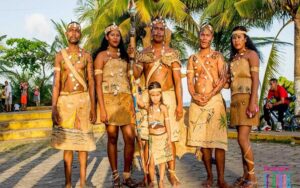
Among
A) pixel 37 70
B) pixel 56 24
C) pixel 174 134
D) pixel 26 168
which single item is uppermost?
pixel 56 24

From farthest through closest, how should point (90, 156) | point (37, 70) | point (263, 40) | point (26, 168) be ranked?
point (37, 70)
point (263, 40)
point (90, 156)
point (26, 168)

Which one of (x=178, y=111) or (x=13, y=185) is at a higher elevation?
(x=178, y=111)

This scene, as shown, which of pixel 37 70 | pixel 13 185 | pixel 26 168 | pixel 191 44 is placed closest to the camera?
pixel 13 185

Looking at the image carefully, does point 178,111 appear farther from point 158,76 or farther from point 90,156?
point 90,156

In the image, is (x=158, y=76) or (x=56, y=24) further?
(x=56, y=24)

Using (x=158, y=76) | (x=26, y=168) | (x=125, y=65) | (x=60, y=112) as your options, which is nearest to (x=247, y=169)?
(x=158, y=76)

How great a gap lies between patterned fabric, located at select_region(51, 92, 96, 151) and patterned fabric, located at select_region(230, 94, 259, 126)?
6.14 ft

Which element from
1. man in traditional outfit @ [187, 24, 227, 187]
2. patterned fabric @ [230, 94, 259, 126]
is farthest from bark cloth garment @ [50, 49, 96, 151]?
patterned fabric @ [230, 94, 259, 126]

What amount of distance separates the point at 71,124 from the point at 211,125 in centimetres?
174

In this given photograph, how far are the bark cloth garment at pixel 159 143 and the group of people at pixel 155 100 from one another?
0.01 metres

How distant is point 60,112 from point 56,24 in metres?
30.4

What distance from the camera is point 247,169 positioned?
18.6 ft

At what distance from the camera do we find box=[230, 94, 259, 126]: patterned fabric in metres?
5.58

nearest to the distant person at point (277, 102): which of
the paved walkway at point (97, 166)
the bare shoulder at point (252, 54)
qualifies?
the paved walkway at point (97, 166)
